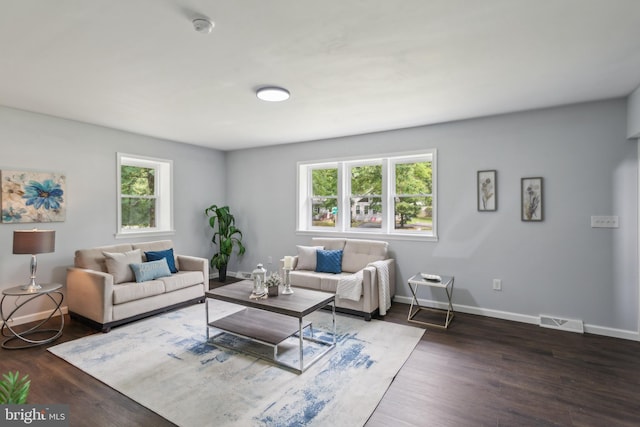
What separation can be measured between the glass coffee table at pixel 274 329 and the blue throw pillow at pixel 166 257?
1482 mm

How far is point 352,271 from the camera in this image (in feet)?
14.9

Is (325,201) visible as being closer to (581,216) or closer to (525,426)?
(581,216)

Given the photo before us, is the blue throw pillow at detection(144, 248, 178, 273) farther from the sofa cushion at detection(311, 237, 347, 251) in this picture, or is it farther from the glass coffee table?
the sofa cushion at detection(311, 237, 347, 251)

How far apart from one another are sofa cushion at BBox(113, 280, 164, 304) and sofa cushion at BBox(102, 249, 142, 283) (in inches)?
4.3

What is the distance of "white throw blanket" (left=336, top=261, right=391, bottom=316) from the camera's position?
12.5ft

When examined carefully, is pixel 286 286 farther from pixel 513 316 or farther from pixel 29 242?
pixel 513 316

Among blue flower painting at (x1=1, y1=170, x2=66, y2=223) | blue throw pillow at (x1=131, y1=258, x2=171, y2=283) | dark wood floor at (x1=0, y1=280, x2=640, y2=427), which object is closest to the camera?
dark wood floor at (x1=0, y1=280, x2=640, y2=427)

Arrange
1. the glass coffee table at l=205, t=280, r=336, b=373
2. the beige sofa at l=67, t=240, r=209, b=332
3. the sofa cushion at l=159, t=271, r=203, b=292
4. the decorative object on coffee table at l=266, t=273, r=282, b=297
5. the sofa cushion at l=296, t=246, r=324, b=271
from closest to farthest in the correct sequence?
1. the glass coffee table at l=205, t=280, r=336, b=373
2. the decorative object on coffee table at l=266, t=273, r=282, b=297
3. the beige sofa at l=67, t=240, r=209, b=332
4. the sofa cushion at l=159, t=271, r=203, b=292
5. the sofa cushion at l=296, t=246, r=324, b=271

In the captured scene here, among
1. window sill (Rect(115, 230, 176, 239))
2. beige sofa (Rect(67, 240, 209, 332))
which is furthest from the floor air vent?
window sill (Rect(115, 230, 176, 239))

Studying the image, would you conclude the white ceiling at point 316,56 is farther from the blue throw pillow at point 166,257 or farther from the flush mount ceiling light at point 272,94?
the blue throw pillow at point 166,257

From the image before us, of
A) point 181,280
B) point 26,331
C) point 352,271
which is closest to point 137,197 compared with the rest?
point 181,280

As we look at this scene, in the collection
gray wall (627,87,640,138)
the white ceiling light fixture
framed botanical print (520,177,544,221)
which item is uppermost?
the white ceiling light fixture

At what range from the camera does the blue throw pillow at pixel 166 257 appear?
4355 mm

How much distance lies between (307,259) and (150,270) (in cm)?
208
